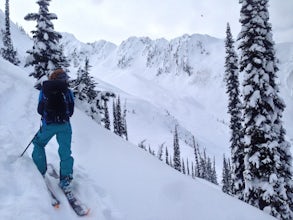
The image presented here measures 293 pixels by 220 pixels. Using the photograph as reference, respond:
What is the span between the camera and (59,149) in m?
7.31

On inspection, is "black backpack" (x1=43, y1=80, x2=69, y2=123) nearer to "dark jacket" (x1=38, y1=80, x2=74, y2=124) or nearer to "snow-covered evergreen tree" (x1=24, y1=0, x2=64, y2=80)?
"dark jacket" (x1=38, y1=80, x2=74, y2=124)

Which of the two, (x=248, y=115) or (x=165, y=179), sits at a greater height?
(x=165, y=179)

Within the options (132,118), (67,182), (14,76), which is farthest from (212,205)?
(132,118)

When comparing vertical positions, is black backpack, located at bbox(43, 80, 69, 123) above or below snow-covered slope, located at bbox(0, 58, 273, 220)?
above

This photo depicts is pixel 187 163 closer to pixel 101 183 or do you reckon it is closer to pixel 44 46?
pixel 44 46

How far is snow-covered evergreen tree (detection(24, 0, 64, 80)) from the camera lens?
73.7 feet

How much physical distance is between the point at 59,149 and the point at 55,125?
59 centimetres

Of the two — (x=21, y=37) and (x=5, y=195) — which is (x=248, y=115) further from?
(x=21, y=37)

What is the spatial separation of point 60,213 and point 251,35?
16.3 meters

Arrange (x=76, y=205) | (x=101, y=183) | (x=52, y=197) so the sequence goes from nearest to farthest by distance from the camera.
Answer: (x=52, y=197)
(x=76, y=205)
(x=101, y=183)

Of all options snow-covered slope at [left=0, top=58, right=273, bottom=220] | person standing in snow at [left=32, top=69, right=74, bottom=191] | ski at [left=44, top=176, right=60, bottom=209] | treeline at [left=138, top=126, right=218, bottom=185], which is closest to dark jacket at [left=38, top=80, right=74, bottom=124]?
person standing in snow at [left=32, top=69, right=74, bottom=191]

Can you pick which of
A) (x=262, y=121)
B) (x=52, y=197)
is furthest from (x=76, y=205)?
(x=262, y=121)

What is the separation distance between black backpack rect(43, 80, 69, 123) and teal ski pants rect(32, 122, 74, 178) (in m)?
0.18

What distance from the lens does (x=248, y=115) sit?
1808cm
